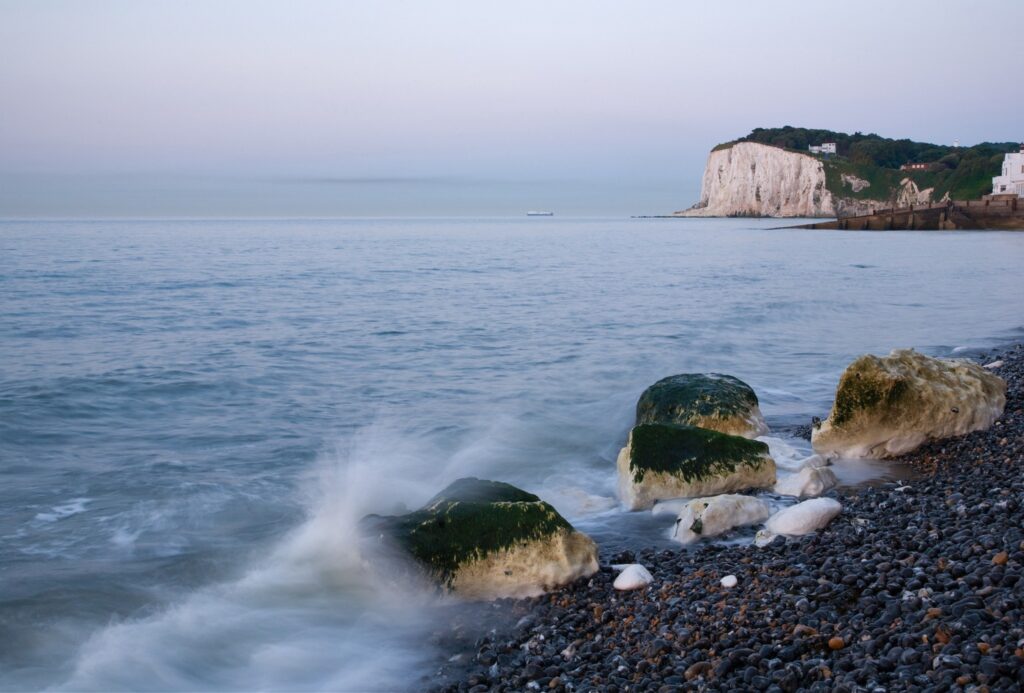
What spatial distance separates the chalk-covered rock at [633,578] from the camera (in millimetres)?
5473

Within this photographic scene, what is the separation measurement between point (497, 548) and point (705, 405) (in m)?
4.40

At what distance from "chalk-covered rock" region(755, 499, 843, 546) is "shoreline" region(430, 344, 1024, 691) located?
0.37ft

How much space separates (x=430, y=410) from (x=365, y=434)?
1658 millimetres

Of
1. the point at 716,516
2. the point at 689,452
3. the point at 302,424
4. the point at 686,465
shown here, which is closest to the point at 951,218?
the point at 302,424

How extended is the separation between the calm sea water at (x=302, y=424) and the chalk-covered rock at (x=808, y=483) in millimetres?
1420

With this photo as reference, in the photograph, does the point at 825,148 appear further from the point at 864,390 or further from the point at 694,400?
the point at 864,390

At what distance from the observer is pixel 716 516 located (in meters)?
6.51

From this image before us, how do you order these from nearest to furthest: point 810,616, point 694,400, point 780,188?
point 810,616 → point 694,400 → point 780,188

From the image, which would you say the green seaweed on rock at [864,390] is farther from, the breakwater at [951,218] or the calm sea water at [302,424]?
the breakwater at [951,218]

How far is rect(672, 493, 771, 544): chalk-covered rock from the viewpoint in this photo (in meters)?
6.48

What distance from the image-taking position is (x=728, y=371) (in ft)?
50.2

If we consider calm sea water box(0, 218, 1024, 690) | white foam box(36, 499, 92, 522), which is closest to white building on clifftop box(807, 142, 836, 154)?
calm sea water box(0, 218, 1024, 690)

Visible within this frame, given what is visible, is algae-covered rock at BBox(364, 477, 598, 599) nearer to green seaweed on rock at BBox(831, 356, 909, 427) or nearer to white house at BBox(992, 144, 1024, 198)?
green seaweed on rock at BBox(831, 356, 909, 427)

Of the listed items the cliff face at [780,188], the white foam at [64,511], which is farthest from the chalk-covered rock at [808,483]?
the cliff face at [780,188]
